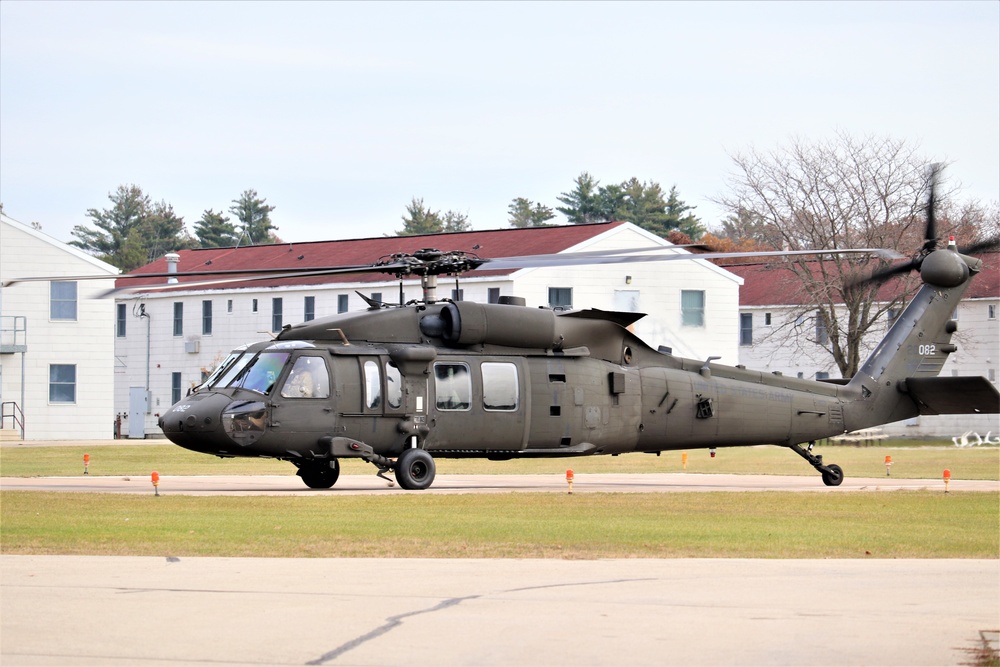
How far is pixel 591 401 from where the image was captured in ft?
87.4

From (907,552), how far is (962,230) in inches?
1851

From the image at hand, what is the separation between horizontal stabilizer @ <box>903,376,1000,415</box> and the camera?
2966cm

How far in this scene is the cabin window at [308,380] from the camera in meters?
23.7

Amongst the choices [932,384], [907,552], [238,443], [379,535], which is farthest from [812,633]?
[932,384]

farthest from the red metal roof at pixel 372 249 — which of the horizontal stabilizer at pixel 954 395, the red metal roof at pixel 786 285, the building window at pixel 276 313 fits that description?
the horizontal stabilizer at pixel 954 395

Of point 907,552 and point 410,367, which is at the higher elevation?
point 410,367

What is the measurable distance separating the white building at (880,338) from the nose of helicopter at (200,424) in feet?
145

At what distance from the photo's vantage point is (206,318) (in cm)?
6619

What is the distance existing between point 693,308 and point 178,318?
25569 millimetres

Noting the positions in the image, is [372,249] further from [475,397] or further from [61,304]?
[475,397]

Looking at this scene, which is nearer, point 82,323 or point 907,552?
point 907,552

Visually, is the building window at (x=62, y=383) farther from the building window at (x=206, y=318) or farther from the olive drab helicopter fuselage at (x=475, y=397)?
the olive drab helicopter fuselage at (x=475, y=397)

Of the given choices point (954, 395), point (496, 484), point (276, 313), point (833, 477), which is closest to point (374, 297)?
point (276, 313)

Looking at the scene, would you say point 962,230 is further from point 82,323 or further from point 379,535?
point 379,535
